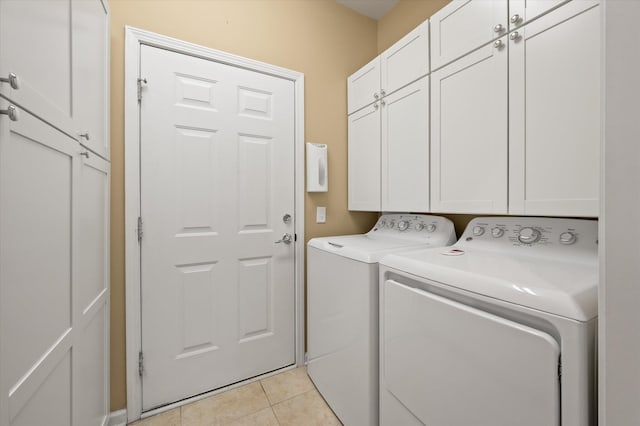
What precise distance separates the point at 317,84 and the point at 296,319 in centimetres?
180

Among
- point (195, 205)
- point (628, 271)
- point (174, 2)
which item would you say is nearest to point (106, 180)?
point (195, 205)

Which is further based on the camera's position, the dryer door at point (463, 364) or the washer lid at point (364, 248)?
the washer lid at point (364, 248)

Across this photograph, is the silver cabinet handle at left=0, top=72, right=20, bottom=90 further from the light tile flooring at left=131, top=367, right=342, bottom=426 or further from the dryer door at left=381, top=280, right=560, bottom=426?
the light tile flooring at left=131, top=367, right=342, bottom=426

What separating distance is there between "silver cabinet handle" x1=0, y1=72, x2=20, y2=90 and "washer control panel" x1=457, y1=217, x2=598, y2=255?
1730mm

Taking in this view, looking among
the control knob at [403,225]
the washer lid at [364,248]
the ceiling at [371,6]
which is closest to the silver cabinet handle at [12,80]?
the washer lid at [364,248]

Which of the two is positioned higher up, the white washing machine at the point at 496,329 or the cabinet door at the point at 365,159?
the cabinet door at the point at 365,159

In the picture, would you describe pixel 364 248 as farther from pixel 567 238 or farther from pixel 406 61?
pixel 406 61

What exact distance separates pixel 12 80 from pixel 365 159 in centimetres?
175

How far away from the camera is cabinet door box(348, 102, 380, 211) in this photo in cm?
190

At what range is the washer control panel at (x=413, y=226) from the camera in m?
1.66

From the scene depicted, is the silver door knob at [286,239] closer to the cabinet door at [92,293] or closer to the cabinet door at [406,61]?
the cabinet door at [92,293]

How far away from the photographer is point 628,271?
1.53 feet

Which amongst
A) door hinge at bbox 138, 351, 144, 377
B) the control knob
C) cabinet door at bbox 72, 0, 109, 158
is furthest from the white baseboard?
the control knob

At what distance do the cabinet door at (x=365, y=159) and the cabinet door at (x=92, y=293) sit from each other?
157 centimetres
